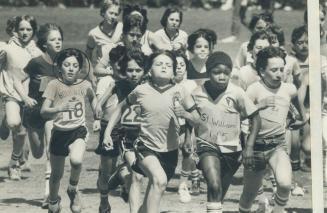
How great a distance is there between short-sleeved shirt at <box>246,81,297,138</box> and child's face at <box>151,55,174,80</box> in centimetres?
74

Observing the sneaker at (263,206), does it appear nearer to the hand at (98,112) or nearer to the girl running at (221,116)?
the girl running at (221,116)

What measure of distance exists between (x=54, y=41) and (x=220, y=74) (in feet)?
7.05

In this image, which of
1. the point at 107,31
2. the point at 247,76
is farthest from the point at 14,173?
the point at 247,76

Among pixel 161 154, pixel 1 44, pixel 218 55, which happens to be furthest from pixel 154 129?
pixel 1 44

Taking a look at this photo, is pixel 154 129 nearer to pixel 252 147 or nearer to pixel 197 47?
pixel 252 147

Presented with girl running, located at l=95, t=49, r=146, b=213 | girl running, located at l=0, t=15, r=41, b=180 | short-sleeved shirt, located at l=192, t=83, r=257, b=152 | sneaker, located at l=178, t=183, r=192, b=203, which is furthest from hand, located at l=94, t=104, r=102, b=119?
girl running, located at l=0, t=15, r=41, b=180

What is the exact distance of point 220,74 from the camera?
27.6 ft

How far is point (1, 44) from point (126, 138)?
3026 millimetres

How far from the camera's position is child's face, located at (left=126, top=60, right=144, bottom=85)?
8945 mm

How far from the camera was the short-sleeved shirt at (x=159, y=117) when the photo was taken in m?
8.41

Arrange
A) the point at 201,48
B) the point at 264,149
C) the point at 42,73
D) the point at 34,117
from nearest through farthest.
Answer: the point at 264,149 → the point at 201,48 → the point at 42,73 → the point at 34,117

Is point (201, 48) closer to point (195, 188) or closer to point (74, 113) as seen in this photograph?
point (195, 188)

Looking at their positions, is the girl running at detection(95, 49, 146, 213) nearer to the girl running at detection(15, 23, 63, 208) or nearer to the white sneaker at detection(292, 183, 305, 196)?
the girl running at detection(15, 23, 63, 208)

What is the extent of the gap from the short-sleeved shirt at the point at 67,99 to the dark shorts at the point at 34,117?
5.08 ft
